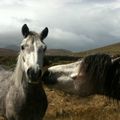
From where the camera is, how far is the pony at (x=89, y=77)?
734 cm

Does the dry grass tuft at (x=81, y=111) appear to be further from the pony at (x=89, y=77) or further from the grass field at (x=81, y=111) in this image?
the pony at (x=89, y=77)

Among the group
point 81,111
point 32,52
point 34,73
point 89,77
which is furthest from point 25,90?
point 81,111

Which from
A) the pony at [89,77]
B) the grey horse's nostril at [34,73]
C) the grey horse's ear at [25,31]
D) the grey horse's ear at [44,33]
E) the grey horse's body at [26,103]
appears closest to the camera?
the pony at [89,77]

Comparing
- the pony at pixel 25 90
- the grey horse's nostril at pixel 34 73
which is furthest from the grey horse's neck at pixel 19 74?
the grey horse's nostril at pixel 34 73

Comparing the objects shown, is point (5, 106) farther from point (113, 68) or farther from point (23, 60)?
point (113, 68)

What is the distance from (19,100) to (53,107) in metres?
7.18

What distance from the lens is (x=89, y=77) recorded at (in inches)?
298

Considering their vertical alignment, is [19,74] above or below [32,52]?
below

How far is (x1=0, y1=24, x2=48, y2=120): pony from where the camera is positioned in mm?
8844

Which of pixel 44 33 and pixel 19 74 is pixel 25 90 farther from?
pixel 44 33

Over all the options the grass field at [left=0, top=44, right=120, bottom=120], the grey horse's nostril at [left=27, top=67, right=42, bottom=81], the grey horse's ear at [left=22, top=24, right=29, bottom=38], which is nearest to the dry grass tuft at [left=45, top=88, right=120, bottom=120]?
the grass field at [left=0, top=44, right=120, bottom=120]

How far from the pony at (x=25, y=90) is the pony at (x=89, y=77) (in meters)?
0.77

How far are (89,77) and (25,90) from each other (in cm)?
265

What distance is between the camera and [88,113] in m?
15.6
